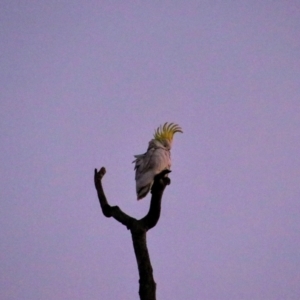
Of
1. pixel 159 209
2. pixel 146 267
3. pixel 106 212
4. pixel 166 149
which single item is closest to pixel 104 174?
pixel 106 212

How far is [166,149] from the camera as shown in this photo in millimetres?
6527

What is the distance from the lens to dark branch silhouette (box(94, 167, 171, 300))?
11.6ft

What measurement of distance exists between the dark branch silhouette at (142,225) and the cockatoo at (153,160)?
1228 mm

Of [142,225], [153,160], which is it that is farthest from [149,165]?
[142,225]

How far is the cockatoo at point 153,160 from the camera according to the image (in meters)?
5.65

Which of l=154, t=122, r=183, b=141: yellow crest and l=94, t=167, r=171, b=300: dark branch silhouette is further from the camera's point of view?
l=154, t=122, r=183, b=141: yellow crest

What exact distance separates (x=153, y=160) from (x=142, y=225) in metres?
2.14

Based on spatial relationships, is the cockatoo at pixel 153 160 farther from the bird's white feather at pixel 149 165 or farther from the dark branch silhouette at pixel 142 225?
the dark branch silhouette at pixel 142 225

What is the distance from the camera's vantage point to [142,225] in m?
3.88

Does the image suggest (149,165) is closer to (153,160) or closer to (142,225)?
(153,160)

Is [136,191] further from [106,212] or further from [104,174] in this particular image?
[106,212]

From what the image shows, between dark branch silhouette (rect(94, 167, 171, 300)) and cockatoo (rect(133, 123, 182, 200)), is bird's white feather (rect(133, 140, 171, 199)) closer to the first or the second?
cockatoo (rect(133, 123, 182, 200))

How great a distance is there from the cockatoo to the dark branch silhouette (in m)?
1.23

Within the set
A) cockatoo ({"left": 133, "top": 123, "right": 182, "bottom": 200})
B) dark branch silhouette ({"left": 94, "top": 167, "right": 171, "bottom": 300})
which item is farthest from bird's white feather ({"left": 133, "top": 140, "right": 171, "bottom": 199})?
dark branch silhouette ({"left": 94, "top": 167, "right": 171, "bottom": 300})
